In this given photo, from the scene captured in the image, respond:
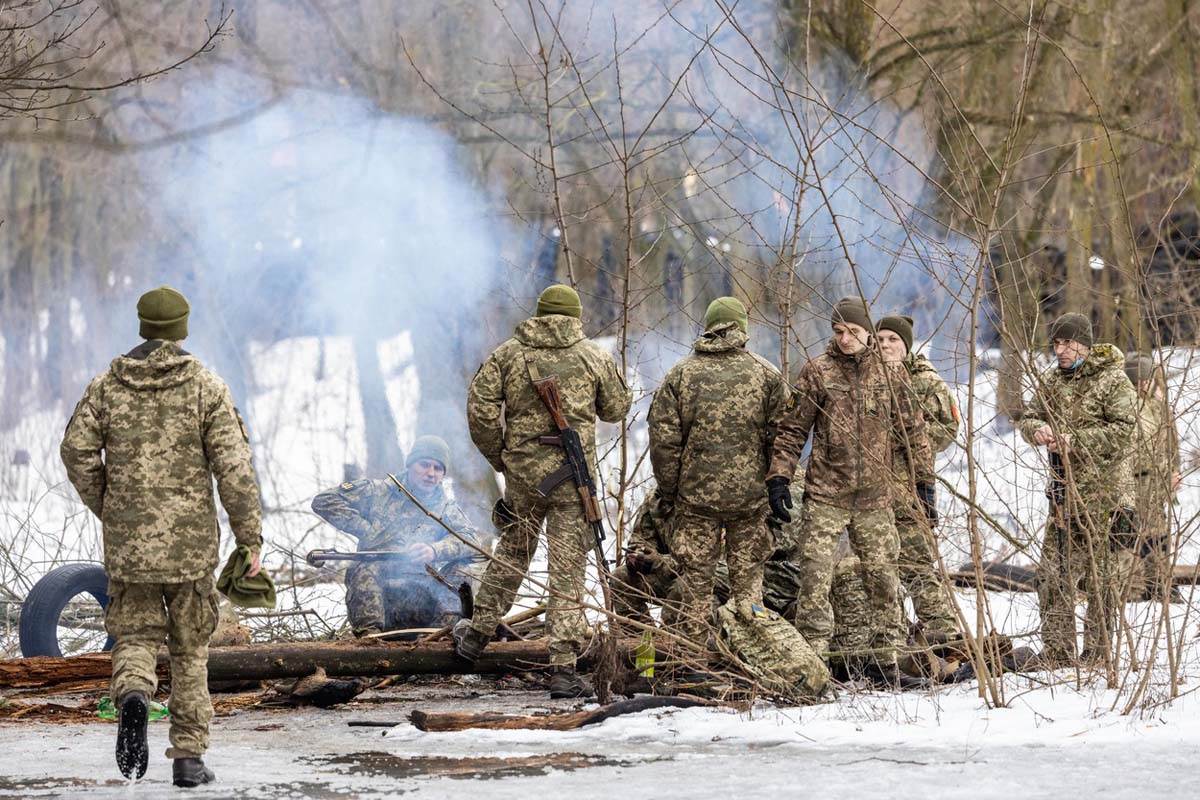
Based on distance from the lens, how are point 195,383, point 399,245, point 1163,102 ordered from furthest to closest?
point 1163,102
point 399,245
point 195,383

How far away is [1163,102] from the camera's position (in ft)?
64.2

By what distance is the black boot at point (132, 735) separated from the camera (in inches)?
215

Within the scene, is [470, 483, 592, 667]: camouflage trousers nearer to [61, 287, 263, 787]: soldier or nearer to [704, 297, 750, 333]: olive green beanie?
[704, 297, 750, 333]: olive green beanie

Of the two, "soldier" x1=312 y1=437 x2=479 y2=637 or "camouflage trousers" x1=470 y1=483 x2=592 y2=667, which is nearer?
"camouflage trousers" x1=470 y1=483 x2=592 y2=667

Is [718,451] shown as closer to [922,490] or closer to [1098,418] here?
[922,490]

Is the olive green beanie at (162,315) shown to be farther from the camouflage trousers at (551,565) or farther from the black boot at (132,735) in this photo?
the camouflage trousers at (551,565)

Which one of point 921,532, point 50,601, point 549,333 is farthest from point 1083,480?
point 50,601

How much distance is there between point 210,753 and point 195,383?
1575mm

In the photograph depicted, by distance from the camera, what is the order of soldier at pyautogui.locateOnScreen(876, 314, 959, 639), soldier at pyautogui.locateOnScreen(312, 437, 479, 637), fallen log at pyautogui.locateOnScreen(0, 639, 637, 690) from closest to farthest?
fallen log at pyautogui.locateOnScreen(0, 639, 637, 690), soldier at pyautogui.locateOnScreen(876, 314, 959, 639), soldier at pyautogui.locateOnScreen(312, 437, 479, 637)

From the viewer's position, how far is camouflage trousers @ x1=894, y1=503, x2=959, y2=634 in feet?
27.1

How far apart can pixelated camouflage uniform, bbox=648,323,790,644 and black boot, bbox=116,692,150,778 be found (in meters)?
3.09

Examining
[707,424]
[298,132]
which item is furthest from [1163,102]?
[707,424]

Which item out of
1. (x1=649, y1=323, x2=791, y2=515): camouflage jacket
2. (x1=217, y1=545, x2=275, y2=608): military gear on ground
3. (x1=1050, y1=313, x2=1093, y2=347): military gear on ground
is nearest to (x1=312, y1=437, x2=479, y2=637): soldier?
(x1=649, y1=323, x2=791, y2=515): camouflage jacket

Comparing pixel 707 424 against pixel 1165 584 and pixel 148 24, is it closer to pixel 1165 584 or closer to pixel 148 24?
pixel 1165 584
